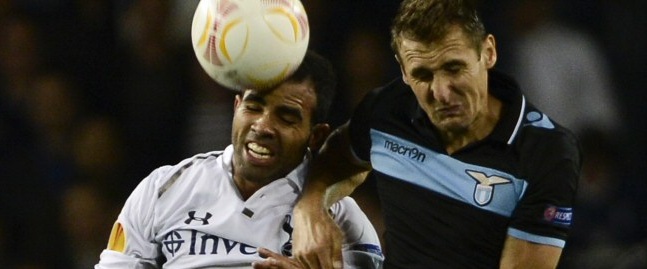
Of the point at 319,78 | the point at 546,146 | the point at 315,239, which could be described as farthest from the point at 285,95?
the point at 546,146

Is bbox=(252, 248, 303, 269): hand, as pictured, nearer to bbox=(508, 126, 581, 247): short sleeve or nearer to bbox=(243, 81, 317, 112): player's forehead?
bbox=(243, 81, 317, 112): player's forehead

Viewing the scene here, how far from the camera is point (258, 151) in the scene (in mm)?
3902

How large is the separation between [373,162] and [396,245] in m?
0.26

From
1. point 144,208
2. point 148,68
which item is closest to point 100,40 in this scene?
point 148,68

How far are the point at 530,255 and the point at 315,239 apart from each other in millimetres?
625

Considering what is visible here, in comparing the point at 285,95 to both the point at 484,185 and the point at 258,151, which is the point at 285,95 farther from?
the point at 484,185

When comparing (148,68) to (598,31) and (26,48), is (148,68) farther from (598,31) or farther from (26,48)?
(598,31)

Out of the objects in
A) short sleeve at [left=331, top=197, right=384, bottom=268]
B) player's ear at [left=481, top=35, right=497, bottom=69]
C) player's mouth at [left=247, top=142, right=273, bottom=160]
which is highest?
player's ear at [left=481, top=35, right=497, bottom=69]

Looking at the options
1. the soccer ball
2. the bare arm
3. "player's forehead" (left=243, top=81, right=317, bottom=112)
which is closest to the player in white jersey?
"player's forehead" (left=243, top=81, right=317, bottom=112)

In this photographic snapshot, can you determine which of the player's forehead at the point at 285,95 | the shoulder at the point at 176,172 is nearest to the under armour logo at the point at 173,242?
the shoulder at the point at 176,172

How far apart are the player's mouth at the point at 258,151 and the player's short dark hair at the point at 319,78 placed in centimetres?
18

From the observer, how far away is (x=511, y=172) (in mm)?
3582

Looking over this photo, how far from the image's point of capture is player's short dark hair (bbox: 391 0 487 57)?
3596 millimetres

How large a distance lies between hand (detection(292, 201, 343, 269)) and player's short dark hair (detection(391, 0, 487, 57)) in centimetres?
60
